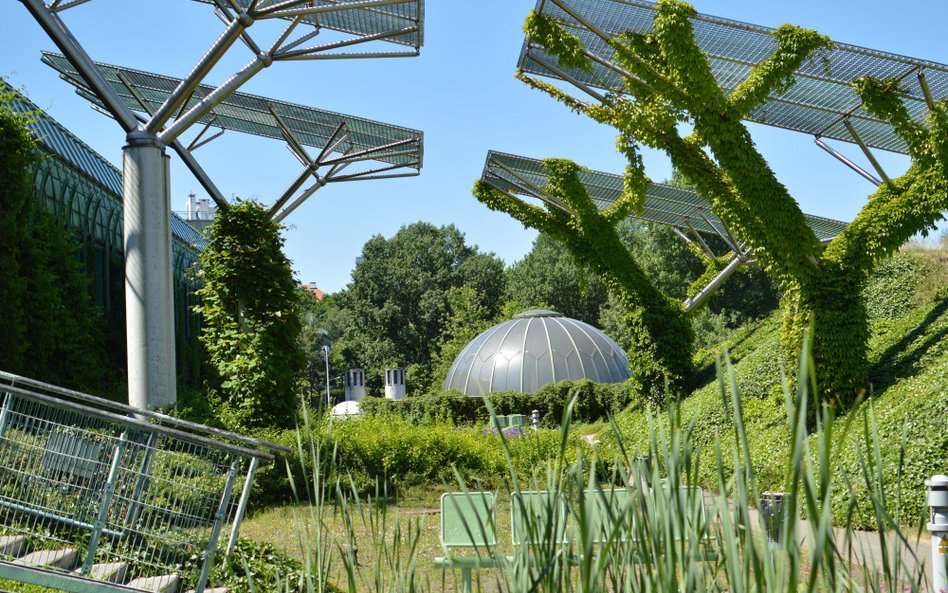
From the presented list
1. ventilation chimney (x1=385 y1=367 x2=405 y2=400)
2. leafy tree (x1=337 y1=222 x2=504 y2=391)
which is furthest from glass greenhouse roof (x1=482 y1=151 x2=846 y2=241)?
leafy tree (x1=337 y1=222 x2=504 y2=391)

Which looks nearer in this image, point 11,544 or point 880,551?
point 880,551

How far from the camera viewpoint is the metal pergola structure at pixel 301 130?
1695 cm

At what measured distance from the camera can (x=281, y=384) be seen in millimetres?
14211

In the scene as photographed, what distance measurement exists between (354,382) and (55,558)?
150 ft

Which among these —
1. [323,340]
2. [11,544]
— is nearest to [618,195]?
[11,544]

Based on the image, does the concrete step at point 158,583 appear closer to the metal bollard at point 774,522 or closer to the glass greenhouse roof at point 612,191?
the metal bollard at point 774,522

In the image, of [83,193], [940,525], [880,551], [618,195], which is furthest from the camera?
[618,195]

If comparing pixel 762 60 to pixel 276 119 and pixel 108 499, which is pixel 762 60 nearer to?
pixel 276 119

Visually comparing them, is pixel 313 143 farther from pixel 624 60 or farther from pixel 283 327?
pixel 624 60

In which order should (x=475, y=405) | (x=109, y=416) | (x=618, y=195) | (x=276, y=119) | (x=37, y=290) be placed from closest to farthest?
(x=109, y=416)
(x=37, y=290)
(x=276, y=119)
(x=618, y=195)
(x=475, y=405)

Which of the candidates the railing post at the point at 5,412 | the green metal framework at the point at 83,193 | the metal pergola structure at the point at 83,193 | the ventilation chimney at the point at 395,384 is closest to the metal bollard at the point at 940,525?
the railing post at the point at 5,412

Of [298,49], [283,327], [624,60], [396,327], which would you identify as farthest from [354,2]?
[396,327]

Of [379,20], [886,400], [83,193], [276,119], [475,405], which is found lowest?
[886,400]

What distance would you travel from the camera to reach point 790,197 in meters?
14.0
